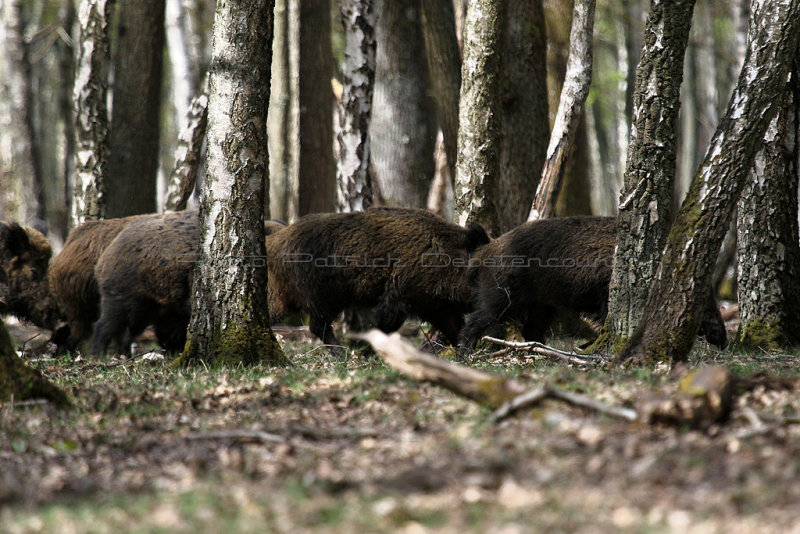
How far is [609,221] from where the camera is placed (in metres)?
9.78

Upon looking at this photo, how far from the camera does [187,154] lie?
43.4 feet

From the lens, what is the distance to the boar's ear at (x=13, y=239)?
1073cm

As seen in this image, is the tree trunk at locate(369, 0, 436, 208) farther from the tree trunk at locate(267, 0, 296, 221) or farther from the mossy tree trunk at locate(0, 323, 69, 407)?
the mossy tree trunk at locate(0, 323, 69, 407)

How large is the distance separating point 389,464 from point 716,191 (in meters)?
3.72

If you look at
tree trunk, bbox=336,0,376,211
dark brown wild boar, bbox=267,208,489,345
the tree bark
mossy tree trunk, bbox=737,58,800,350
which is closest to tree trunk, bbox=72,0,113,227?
tree trunk, bbox=336,0,376,211

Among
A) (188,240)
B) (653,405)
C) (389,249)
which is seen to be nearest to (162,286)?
(188,240)

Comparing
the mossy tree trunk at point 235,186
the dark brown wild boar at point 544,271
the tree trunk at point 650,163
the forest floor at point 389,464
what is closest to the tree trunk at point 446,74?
the dark brown wild boar at point 544,271

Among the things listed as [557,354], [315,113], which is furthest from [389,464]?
[315,113]

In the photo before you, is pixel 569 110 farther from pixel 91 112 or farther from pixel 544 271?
pixel 91 112

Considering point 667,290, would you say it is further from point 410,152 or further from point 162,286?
point 410,152

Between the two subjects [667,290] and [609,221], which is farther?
[609,221]

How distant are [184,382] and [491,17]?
5.88 metres

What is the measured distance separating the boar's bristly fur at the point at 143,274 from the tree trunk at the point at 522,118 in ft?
15.3

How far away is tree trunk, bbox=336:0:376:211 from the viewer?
11758 mm
